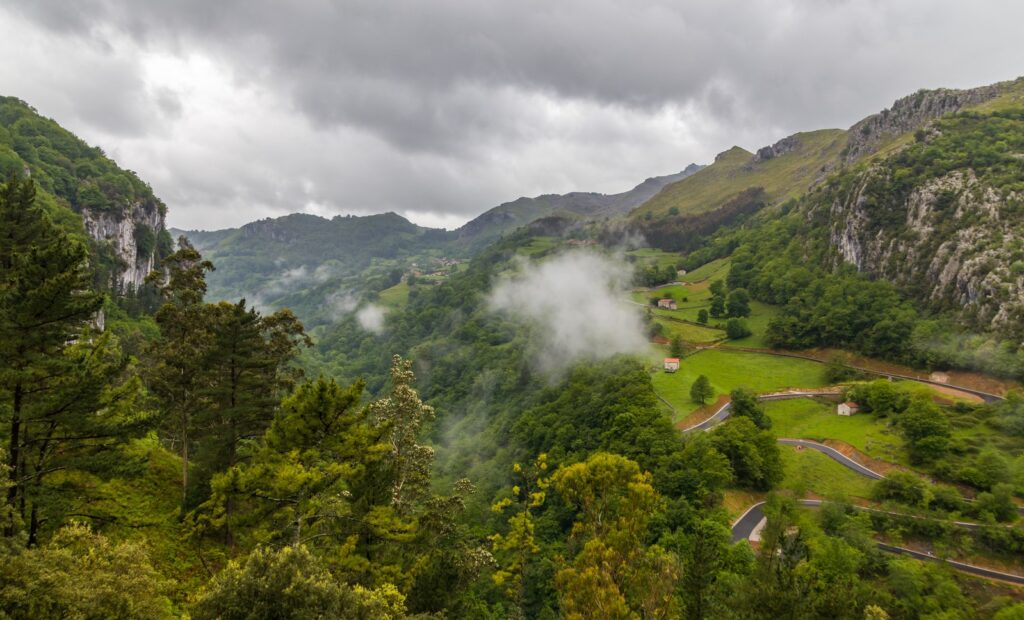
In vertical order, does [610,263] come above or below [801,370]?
above

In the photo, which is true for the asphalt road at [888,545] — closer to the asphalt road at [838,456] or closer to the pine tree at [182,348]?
the asphalt road at [838,456]

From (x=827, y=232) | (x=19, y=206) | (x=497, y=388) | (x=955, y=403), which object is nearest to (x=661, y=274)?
(x=827, y=232)

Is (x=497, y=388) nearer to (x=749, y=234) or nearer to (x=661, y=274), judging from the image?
(x=661, y=274)

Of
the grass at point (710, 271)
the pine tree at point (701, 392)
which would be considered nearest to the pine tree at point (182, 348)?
the pine tree at point (701, 392)

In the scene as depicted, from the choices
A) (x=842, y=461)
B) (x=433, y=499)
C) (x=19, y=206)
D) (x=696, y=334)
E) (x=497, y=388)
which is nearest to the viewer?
(x=19, y=206)

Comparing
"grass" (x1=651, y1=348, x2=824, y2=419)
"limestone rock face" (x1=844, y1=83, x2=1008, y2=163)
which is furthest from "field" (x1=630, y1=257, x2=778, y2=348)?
"limestone rock face" (x1=844, y1=83, x2=1008, y2=163)

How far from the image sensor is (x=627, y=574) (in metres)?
22.3

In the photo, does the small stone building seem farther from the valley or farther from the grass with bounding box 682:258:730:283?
the grass with bounding box 682:258:730:283

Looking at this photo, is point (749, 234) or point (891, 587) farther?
point (749, 234)

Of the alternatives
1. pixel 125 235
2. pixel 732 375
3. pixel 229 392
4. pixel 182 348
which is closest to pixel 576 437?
pixel 732 375

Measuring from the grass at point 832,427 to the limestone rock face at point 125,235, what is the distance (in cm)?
16255

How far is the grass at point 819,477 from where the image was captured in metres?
50.5

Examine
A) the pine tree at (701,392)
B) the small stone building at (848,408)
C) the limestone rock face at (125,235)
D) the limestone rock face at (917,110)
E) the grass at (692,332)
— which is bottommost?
the small stone building at (848,408)

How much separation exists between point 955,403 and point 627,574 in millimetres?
69257
